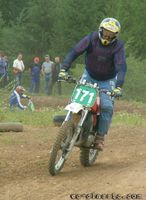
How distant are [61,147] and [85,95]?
832 millimetres

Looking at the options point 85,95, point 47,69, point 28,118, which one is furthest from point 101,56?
point 47,69

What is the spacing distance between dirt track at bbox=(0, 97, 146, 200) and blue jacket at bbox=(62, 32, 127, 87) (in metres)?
1.37

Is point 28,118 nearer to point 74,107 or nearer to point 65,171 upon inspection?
point 65,171

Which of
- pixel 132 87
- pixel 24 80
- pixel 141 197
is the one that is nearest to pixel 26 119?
pixel 141 197

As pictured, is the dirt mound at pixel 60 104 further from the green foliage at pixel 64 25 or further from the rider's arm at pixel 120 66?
the rider's arm at pixel 120 66

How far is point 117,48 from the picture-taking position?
8.82 meters

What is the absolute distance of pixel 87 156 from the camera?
9.04m

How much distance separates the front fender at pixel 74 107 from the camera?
8.16m

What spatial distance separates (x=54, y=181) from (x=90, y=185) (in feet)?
1.80

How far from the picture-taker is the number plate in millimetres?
8422

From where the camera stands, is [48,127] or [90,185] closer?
[90,185]

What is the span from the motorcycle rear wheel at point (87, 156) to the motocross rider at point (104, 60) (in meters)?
0.22

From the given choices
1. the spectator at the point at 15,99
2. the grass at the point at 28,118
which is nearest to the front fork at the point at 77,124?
the grass at the point at 28,118

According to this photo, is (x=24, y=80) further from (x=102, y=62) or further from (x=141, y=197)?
(x=141, y=197)
